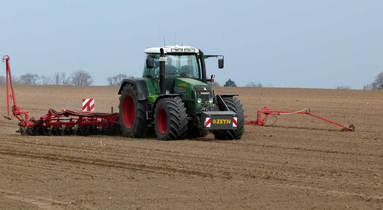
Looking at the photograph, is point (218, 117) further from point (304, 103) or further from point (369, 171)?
point (304, 103)

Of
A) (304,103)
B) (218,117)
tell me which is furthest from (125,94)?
(304,103)

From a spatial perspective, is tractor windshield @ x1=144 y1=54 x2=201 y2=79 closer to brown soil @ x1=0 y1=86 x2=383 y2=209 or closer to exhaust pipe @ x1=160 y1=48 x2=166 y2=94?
exhaust pipe @ x1=160 y1=48 x2=166 y2=94

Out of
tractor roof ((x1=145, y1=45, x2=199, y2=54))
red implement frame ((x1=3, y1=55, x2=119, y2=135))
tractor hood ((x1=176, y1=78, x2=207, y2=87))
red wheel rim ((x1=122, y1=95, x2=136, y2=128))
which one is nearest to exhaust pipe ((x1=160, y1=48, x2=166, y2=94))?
tractor roof ((x1=145, y1=45, x2=199, y2=54))

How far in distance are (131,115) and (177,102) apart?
2342 millimetres

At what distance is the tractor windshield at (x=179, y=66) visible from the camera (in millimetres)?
13758

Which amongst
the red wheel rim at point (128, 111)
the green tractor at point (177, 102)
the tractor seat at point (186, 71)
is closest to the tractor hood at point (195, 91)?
the green tractor at point (177, 102)

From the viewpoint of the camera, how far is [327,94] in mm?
31281

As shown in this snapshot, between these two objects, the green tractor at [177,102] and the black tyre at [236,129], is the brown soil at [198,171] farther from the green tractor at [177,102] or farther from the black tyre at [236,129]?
the green tractor at [177,102]

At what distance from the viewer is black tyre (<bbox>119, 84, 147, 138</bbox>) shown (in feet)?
45.3

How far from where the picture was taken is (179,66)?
45.6ft

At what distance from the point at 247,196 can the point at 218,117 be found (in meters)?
5.57

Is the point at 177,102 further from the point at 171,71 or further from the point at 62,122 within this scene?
the point at 62,122

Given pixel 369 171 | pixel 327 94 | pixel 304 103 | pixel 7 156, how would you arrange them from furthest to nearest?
pixel 327 94, pixel 304 103, pixel 7 156, pixel 369 171

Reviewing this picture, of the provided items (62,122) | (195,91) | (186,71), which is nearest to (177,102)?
(195,91)
